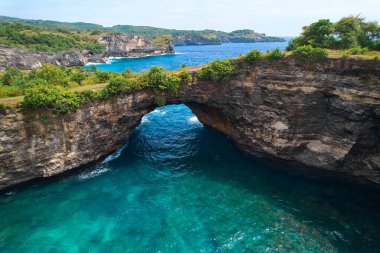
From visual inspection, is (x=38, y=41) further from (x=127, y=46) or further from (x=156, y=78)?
(x=156, y=78)

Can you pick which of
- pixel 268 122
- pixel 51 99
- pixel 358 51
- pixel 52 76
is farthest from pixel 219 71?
pixel 52 76

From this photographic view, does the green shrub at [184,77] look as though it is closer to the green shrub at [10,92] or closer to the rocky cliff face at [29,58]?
the green shrub at [10,92]

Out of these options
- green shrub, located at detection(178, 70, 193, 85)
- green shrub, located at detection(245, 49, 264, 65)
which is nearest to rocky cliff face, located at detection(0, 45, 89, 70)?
green shrub, located at detection(178, 70, 193, 85)

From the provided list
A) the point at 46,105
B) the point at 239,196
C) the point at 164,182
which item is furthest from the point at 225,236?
the point at 46,105

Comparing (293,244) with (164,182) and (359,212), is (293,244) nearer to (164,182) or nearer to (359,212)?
(359,212)

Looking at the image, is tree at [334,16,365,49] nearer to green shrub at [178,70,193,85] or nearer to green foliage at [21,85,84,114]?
green shrub at [178,70,193,85]

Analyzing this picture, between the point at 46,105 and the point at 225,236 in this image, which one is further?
the point at 46,105
